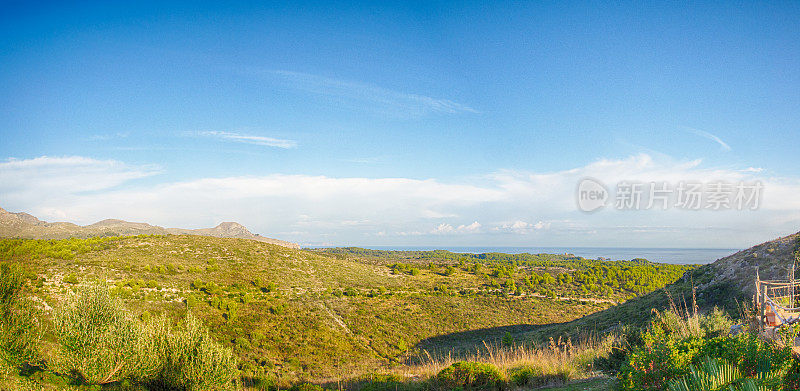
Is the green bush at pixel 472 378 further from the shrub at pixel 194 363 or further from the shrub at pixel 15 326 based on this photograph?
the shrub at pixel 15 326

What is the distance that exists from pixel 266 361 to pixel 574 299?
144 feet

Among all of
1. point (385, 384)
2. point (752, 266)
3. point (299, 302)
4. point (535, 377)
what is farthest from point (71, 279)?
point (752, 266)

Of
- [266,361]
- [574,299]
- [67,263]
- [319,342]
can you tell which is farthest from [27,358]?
[574,299]

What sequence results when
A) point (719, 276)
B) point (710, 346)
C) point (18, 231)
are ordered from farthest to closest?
point (18, 231), point (719, 276), point (710, 346)

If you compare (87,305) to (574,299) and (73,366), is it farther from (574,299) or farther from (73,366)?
(574,299)

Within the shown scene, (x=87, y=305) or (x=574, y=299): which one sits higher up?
(x=87, y=305)

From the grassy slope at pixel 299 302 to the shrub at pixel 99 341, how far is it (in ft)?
34.6

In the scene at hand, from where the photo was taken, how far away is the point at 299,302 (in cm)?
3584

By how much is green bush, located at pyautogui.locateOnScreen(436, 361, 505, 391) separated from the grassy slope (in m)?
10.4

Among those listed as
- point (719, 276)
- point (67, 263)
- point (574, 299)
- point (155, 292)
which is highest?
point (719, 276)

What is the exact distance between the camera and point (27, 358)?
908 cm

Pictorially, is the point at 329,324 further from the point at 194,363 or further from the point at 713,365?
the point at 713,365

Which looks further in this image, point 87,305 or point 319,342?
point 319,342

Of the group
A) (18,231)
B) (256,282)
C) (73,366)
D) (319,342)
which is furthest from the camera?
(18,231)
